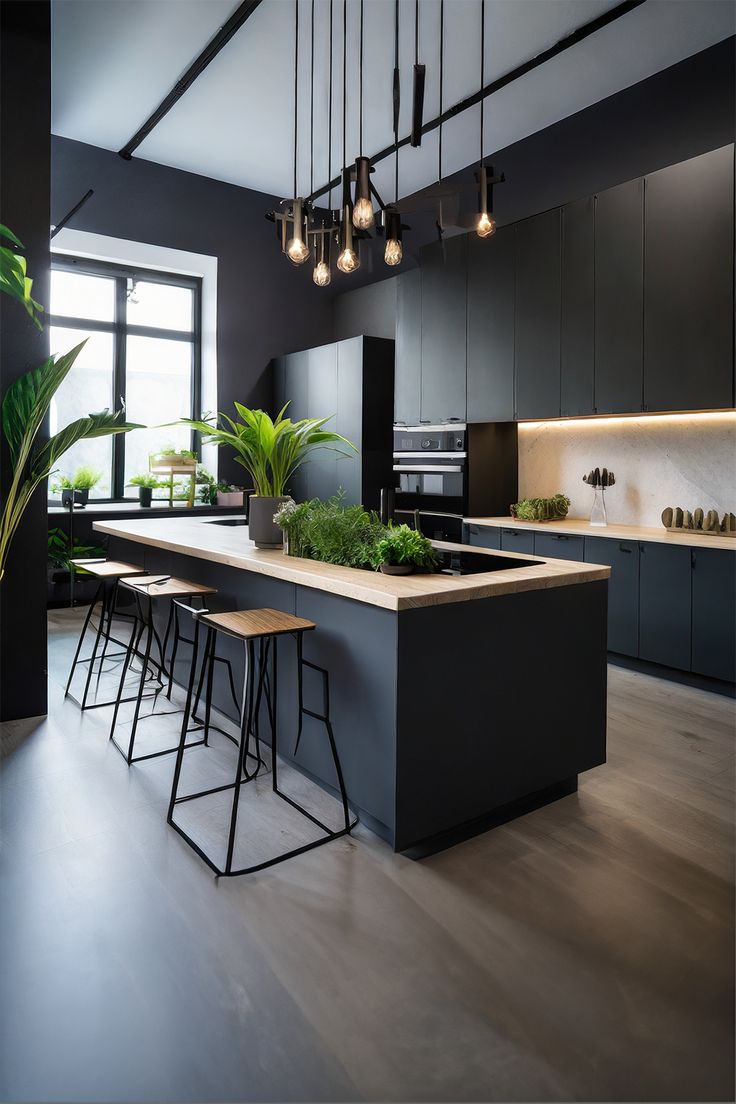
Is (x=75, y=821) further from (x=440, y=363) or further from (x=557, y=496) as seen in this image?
(x=440, y=363)

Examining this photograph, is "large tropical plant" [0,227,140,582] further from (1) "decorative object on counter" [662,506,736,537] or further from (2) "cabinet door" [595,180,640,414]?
(1) "decorative object on counter" [662,506,736,537]

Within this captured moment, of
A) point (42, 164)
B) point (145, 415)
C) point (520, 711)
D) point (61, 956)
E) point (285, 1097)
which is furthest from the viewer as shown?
point (145, 415)

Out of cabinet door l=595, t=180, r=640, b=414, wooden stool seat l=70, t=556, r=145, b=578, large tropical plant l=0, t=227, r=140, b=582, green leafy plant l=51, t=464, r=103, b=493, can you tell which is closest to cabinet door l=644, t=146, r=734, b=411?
cabinet door l=595, t=180, r=640, b=414

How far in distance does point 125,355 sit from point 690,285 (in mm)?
5208

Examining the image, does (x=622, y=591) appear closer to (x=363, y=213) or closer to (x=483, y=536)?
(x=483, y=536)

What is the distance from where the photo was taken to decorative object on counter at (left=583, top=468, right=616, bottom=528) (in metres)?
4.71

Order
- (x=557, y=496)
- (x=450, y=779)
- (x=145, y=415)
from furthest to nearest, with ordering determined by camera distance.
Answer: (x=145, y=415)
(x=557, y=496)
(x=450, y=779)

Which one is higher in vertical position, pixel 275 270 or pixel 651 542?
pixel 275 270

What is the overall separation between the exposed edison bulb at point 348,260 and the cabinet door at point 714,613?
7.73 feet

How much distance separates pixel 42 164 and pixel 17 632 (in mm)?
2273

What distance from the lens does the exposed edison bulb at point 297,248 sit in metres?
2.97

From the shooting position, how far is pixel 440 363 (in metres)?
5.58

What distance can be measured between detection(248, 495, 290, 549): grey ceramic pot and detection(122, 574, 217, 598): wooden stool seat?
0.32m

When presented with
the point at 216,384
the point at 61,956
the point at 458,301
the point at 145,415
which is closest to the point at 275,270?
the point at 216,384
